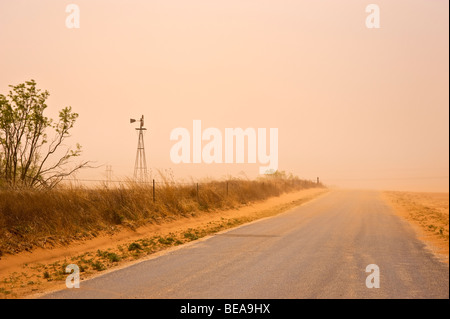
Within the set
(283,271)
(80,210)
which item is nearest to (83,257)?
(80,210)

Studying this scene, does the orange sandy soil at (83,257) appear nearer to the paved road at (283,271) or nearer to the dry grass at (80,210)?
the dry grass at (80,210)

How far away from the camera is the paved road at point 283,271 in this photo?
261 inches

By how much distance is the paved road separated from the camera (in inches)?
261

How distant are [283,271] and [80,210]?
9638 millimetres

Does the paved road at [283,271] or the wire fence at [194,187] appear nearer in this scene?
the paved road at [283,271]

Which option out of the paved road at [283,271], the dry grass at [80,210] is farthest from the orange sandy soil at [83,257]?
the paved road at [283,271]

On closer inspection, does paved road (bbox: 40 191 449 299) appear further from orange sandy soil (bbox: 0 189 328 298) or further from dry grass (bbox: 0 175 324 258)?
dry grass (bbox: 0 175 324 258)

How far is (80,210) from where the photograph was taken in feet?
48.4

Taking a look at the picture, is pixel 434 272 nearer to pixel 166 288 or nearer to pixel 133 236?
pixel 166 288

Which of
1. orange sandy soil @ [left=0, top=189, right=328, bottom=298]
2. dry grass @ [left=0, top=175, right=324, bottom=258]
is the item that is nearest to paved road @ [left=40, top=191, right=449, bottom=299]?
orange sandy soil @ [left=0, top=189, right=328, bottom=298]

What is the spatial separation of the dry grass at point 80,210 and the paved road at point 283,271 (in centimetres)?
454

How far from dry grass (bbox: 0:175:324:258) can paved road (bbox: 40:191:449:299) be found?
454cm
